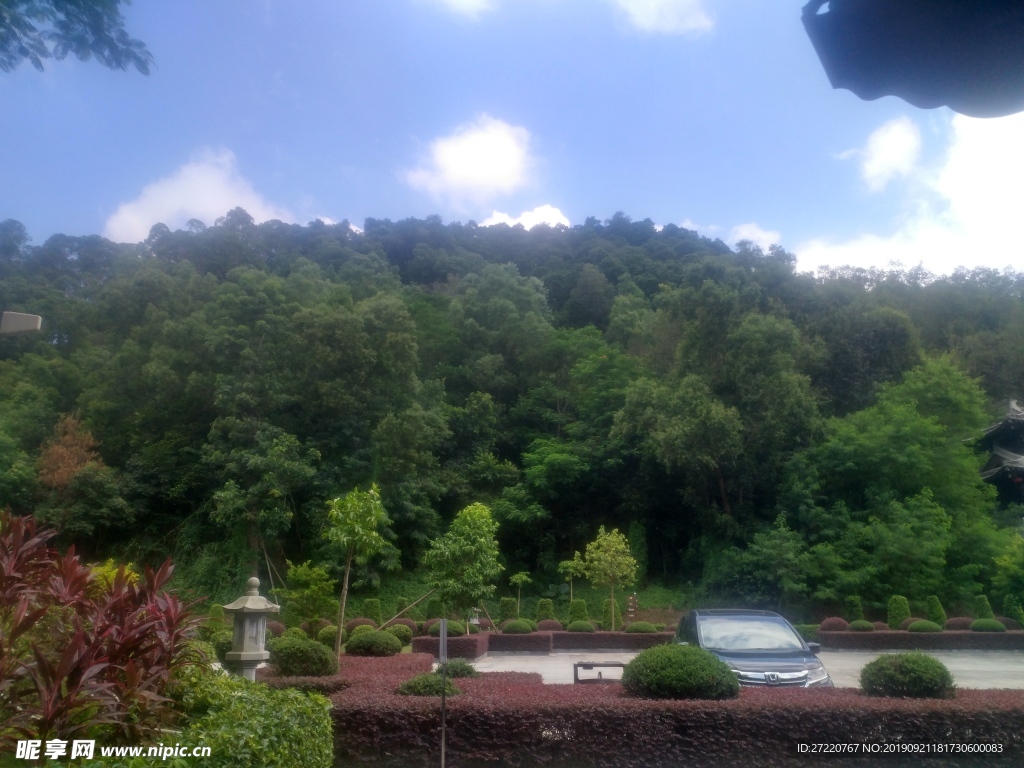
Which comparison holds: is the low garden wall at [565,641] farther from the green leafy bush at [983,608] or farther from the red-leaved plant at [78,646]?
the red-leaved plant at [78,646]

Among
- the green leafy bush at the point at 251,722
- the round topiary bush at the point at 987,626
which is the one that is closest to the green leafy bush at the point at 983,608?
the round topiary bush at the point at 987,626

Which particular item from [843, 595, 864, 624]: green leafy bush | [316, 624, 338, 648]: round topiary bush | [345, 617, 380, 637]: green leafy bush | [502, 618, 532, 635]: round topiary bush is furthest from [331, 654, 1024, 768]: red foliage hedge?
[843, 595, 864, 624]: green leafy bush

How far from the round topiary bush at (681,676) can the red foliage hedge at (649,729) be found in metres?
0.38

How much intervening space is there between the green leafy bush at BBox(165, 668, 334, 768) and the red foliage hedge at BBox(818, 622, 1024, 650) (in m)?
18.5

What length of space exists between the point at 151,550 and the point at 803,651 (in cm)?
2735

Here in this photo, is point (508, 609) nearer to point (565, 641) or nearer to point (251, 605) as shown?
point (565, 641)

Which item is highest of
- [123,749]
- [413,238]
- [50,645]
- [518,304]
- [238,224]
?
[413,238]

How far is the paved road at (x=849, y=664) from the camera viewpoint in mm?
14195

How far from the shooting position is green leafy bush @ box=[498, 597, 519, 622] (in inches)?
1019

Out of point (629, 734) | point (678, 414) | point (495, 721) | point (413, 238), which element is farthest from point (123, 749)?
point (413, 238)

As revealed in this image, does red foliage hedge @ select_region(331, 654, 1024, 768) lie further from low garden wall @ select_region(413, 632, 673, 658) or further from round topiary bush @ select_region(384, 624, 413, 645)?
round topiary bush @ select_region(384, 624, 413, 645)

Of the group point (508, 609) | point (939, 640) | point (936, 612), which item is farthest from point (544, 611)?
point (936, 612)

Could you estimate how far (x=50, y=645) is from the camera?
16.9 feet

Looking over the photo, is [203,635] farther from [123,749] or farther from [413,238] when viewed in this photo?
[413,238]
